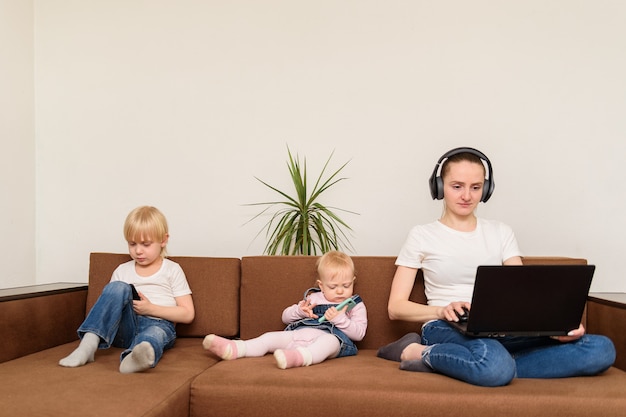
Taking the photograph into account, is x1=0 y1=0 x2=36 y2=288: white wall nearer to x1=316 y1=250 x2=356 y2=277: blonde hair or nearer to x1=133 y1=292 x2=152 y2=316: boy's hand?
x1=133 y1=292 x2=152 y2=316: boy's hand

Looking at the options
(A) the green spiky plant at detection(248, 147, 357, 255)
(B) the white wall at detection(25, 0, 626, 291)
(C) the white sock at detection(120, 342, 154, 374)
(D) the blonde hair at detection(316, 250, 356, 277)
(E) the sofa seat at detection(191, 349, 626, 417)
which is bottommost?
(E) the sofa seat at detection(191, 349, 626, 417)

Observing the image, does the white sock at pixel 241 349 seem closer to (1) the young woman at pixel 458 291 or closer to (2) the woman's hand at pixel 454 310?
(1) the young woman at pixel 458 291

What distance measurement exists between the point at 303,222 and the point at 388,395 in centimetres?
140

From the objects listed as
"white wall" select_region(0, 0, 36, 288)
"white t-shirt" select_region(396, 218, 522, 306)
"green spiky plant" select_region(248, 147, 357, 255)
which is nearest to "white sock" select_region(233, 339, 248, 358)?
"white t-shirt" select_region(396, 218, 522, 306)

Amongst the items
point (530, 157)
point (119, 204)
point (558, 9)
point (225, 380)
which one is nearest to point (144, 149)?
point (119, 204)

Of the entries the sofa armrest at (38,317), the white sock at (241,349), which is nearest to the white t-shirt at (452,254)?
the white sock at (241,349)

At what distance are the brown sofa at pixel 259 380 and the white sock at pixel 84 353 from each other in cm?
3

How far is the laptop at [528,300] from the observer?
1.84 meters

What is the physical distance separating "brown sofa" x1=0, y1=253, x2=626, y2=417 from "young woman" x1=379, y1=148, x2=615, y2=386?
7cm

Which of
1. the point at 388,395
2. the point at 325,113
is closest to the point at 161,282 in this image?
the point at 388,395

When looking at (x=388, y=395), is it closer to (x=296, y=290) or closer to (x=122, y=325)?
(x=296, y=290)

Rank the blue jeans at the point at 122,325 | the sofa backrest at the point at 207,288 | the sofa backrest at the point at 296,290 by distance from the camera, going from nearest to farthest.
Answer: the blue jeans at the point at 122,325 → the sofa backrest at the point at 296,290 → the sofa backrest at the point at 207,288

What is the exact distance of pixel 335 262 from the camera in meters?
2.41

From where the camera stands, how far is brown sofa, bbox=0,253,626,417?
5.64 feet
